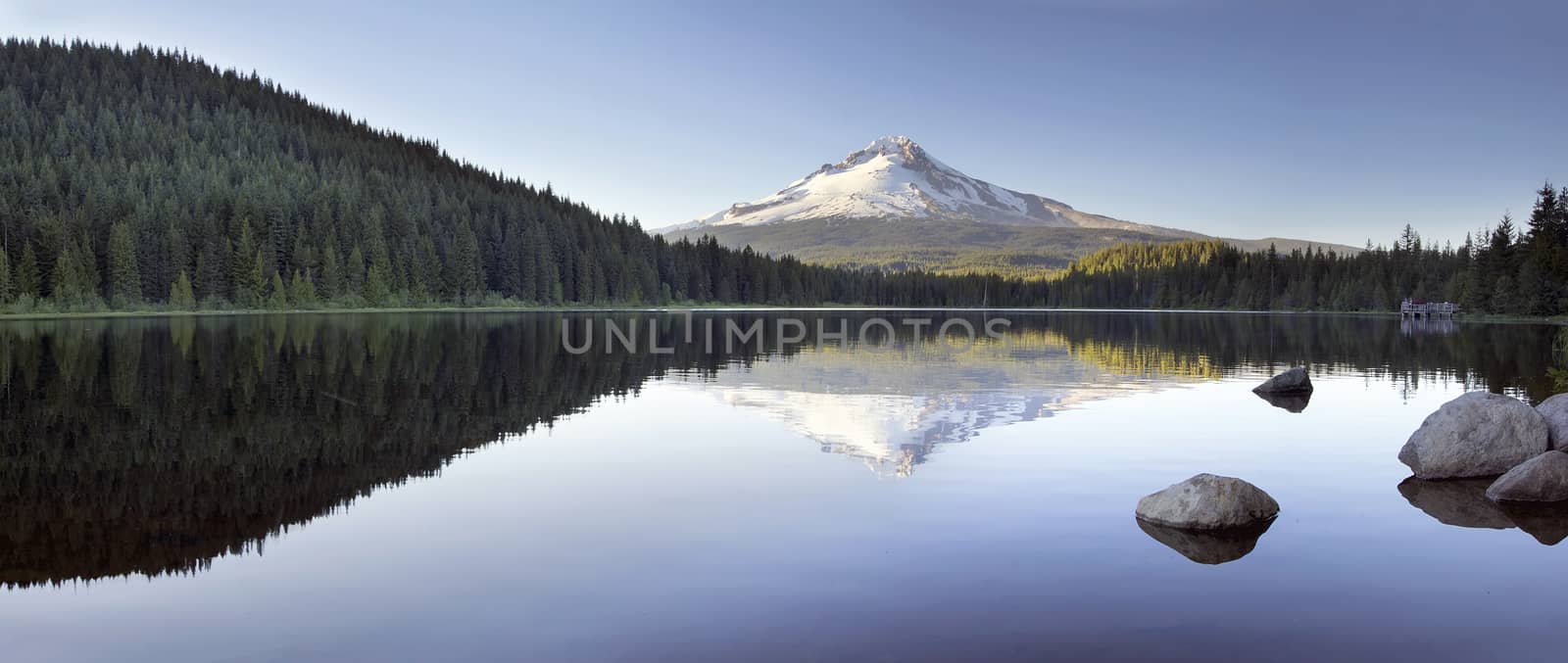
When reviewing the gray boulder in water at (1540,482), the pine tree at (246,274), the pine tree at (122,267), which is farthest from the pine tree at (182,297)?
the gray boulder in water at (1540,482)

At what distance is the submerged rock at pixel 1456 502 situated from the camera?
47.2 feet

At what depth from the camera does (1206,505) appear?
13438 millimetres

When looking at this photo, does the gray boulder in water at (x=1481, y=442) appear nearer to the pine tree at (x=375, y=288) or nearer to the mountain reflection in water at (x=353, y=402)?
the mountain reflection in water at (x=353, y=402)

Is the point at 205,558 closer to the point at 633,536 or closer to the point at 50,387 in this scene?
the point at 633,536

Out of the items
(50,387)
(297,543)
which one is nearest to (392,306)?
(50,387)

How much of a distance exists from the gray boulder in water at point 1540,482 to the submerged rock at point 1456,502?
0.38 metres

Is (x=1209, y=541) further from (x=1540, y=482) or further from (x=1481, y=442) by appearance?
(x=1481, y=442)

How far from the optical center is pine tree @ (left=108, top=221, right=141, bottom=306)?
361 ft

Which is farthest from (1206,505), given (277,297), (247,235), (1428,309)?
(1428,309)

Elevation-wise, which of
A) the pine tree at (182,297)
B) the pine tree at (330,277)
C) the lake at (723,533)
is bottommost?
the lake at (723,533)

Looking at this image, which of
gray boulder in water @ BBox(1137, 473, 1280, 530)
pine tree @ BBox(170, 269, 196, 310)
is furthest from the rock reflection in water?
pine tree @ BBox(170, 269, 196, 310)

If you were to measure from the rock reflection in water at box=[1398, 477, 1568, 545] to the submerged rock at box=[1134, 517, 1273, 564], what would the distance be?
3.36m

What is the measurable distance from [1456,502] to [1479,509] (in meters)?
0.49

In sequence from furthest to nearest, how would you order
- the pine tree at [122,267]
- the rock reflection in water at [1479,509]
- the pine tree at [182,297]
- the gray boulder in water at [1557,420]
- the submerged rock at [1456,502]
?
the pine tree at [182,297] → the pine tree at [122,267] → the gray boulder in water at [1557,420] → the submerged rock at [1456,502] → the rock reflection in water at [1479,509]
